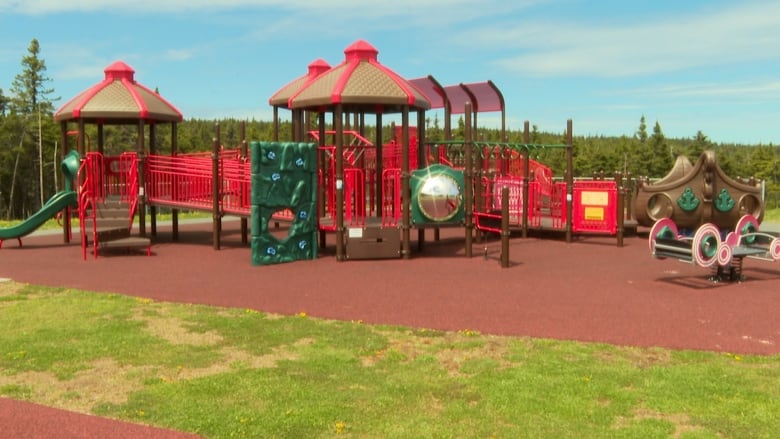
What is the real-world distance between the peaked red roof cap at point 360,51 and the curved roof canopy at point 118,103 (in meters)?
5.64

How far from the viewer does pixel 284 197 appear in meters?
13.4

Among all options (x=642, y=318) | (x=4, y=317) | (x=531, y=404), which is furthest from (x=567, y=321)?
(x=4, y=317)

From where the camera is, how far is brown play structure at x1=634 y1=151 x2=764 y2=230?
53.1 feet

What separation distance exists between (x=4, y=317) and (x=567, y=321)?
669cm

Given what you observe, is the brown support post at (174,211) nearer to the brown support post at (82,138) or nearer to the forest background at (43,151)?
the brown support post at (82,138)

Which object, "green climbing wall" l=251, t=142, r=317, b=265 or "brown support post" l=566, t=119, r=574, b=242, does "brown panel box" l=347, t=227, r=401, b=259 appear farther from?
"brown support post" l=566, t=119, r=574, b=242

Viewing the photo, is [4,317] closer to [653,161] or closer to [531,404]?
[531,404]

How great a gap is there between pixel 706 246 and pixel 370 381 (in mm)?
6860

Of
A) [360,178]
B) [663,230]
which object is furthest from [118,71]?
[663,230]

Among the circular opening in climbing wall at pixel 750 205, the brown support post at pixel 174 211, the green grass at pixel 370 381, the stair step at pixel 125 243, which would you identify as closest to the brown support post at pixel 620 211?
the circular opening in climbing wall at pixel 750 205

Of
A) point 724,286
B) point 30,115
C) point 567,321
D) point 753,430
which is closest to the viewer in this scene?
point 753,430

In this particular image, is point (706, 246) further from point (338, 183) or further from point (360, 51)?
point (360, 51)

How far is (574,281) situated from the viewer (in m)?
10.9

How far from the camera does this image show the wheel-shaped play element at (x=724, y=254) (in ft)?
33.8
